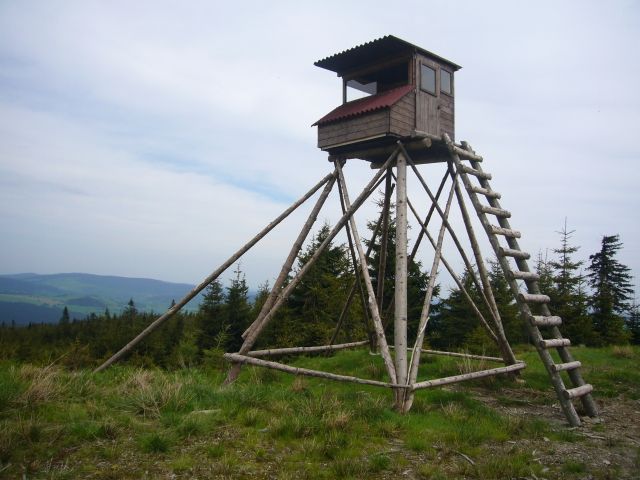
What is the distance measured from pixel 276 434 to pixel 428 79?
8.52 meters

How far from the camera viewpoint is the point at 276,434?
6492 mm

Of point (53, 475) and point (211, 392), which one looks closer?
point (53, 475)

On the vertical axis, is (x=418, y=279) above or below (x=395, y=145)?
below

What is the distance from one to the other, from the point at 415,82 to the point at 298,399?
731cm

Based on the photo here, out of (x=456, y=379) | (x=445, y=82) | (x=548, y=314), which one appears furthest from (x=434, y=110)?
(x=456, y=379)

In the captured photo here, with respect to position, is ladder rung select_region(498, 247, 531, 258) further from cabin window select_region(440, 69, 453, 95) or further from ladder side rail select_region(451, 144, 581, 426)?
cabin window select_region(440, 69, 453, 95)

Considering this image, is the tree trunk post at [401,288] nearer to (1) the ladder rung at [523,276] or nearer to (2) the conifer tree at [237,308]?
(1) the ladder rung at [523,276]

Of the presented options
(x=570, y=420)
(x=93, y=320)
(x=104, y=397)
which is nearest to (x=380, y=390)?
(x=570, y=420)

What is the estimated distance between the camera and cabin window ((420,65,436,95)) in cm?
1091

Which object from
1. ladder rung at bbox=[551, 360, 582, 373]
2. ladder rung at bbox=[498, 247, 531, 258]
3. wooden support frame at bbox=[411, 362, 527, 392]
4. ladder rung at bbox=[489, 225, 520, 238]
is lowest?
wooden support frame at bbox=[411, 362, 527, 392]

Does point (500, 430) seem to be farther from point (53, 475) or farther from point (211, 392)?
point (53, 475)

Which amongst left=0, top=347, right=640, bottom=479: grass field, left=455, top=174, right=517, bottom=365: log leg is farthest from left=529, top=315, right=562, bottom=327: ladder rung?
left=455, top=174, right=517, bottom=365: log leg

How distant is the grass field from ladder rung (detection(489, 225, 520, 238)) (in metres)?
3.25

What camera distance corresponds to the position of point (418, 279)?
85.1ft
